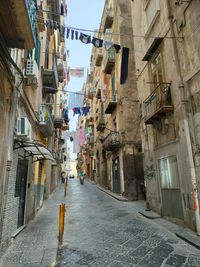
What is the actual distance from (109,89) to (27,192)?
48.5ft

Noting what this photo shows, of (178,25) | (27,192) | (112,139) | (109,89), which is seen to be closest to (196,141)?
(178,25)

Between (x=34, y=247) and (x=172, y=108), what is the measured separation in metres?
6.40

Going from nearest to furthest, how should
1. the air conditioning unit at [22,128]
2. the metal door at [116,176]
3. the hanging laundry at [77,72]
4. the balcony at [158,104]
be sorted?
1. the air conditioning unit at [22,128]
2. the balcony at [158,104]
3. the hanging laundry at [77,72]
4. the metal door at [116,176]

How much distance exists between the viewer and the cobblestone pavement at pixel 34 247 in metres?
4.37

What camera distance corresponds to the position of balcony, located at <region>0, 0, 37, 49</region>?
3932 mm

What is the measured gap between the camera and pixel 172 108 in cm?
778

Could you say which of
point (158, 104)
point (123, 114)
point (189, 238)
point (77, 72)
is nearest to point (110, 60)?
point (77, 72)

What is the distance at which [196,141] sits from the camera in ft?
21.3

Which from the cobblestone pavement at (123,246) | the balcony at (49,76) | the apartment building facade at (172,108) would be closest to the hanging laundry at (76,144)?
the balcony at (49,76)

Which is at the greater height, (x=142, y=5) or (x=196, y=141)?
(x=142, y=5)

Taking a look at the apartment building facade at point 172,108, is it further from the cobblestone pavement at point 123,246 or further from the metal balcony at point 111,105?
the metal balcony at point 111,105

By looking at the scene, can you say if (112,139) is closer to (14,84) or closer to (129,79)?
(129,79)

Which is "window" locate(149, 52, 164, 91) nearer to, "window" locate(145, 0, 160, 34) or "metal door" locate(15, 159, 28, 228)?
"window" locate(145, 0, 160, 34)

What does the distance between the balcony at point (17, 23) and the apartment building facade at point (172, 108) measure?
16.6 ft
